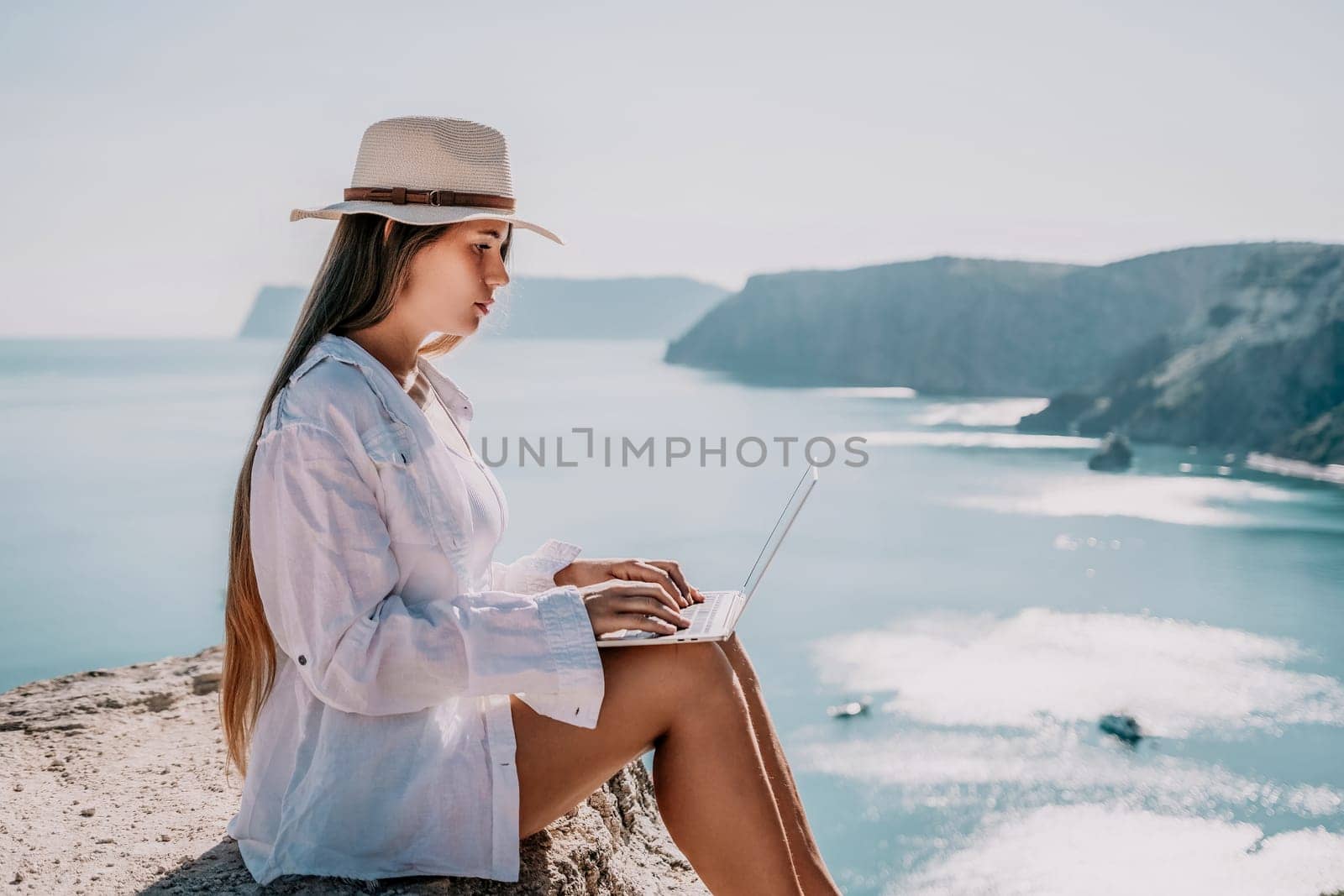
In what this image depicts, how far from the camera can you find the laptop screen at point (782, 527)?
156cm

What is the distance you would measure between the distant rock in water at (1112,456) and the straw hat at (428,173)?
45815 mm

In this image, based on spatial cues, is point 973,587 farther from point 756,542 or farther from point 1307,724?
point 1307,724

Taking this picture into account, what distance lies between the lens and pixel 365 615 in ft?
4.21

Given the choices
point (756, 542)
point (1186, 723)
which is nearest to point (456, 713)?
point (1186, 723)

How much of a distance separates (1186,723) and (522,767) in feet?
67.5

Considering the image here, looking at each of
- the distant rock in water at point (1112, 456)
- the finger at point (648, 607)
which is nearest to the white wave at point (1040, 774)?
the finger at point (648, 607)

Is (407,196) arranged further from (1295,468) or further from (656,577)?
(1295,468)

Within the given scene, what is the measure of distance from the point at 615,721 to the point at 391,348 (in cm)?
58

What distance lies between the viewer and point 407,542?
136 centimetres

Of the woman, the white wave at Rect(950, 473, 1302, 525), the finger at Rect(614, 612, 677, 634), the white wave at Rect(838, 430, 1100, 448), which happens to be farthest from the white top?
the white wave at Rect(838, 430, 1100, 448)

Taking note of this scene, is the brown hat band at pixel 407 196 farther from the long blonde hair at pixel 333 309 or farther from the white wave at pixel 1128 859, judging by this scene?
the white wave at pixel 1128 859

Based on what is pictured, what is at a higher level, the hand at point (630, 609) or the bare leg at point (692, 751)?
the hand at point (630, 609)

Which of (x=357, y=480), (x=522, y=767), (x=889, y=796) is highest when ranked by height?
(x=357, y=480)

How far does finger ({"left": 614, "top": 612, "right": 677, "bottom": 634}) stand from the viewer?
1.34 meters
